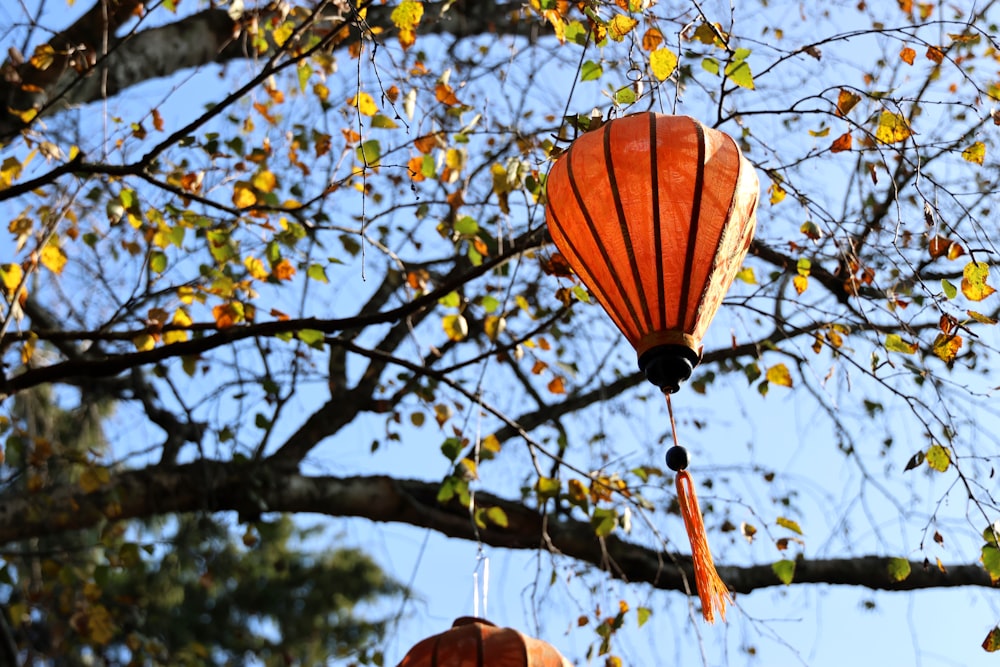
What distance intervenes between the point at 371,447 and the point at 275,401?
35cm

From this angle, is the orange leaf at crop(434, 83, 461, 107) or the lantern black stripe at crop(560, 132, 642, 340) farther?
the orange leaf at crop(434, 83, 461, 107)

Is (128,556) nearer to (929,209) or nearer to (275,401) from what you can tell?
(275,401)

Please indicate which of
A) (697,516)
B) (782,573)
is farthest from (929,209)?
(782,573)

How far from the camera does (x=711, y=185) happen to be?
2.12 metres

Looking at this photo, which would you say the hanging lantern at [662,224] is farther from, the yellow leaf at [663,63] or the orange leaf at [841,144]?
the orange leaf at [841,144]

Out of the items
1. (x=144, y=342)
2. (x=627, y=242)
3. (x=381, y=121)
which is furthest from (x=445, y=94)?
(x=627, y=242)

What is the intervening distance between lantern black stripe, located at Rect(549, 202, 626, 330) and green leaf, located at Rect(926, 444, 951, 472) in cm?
108

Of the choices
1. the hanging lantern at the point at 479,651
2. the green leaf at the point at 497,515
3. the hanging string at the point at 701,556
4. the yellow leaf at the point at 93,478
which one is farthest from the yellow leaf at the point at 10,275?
the hanging string at the point at 701,556

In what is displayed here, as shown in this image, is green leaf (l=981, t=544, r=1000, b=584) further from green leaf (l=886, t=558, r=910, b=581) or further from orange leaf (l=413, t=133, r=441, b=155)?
orange leaf (l=413, t=133, r=441, b=155)

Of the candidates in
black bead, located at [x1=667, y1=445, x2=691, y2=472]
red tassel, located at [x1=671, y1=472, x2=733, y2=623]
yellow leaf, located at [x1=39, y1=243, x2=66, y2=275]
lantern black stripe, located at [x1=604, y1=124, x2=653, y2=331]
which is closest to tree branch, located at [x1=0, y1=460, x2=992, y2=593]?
yellow leaf, located at [x1=39, y1=243, x2=66, y2=275]

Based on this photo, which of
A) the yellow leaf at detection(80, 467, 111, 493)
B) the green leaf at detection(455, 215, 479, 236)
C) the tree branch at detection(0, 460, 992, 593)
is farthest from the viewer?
the tree branch at detection(0, 460, 992, 593)

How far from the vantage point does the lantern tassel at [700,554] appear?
7.31 feet

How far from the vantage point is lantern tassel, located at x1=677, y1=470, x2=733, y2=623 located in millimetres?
2229

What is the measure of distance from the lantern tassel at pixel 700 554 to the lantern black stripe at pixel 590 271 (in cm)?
33
